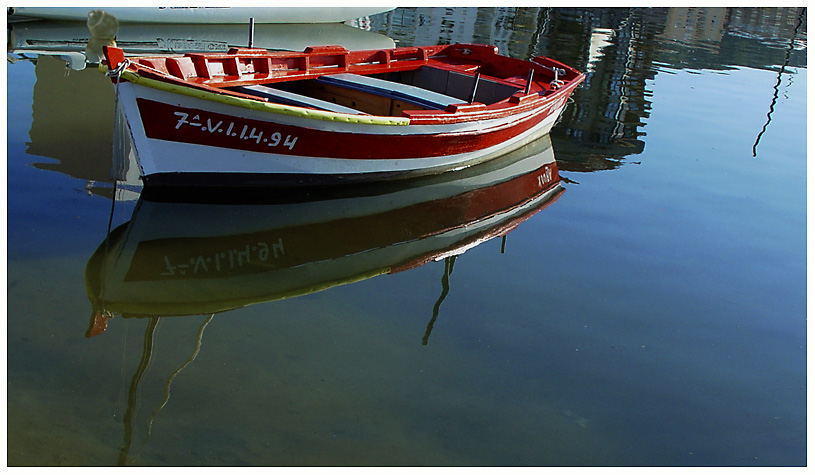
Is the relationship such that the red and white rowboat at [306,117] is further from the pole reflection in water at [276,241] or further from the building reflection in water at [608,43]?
the building reflection in water at [608,43]

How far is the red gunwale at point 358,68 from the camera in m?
7.42

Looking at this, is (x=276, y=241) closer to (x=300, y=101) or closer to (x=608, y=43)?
(x=300, y=101)

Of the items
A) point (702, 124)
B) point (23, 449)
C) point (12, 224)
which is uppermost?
point (702, 124)

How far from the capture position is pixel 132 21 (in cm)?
1645

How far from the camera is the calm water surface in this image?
414cm

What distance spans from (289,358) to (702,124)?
9358 mm

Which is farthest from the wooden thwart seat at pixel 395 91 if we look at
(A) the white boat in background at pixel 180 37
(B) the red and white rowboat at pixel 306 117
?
(A) the white boat in background at pixel 180 37

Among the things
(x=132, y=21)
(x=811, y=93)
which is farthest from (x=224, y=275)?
(x=132, y=21)

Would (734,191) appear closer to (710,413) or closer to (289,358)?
(710,413)

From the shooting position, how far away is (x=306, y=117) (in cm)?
685

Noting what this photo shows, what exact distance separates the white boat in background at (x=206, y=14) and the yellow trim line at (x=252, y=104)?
7762 mm

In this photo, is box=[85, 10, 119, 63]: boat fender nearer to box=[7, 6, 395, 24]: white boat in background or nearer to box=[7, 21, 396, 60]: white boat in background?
box=[7, 21, 396, 60]: white boat in background

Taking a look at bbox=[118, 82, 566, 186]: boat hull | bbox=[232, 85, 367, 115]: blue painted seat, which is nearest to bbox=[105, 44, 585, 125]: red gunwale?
bbox=[118, 82, 566, 186]: boat hull

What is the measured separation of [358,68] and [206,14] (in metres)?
8.87
